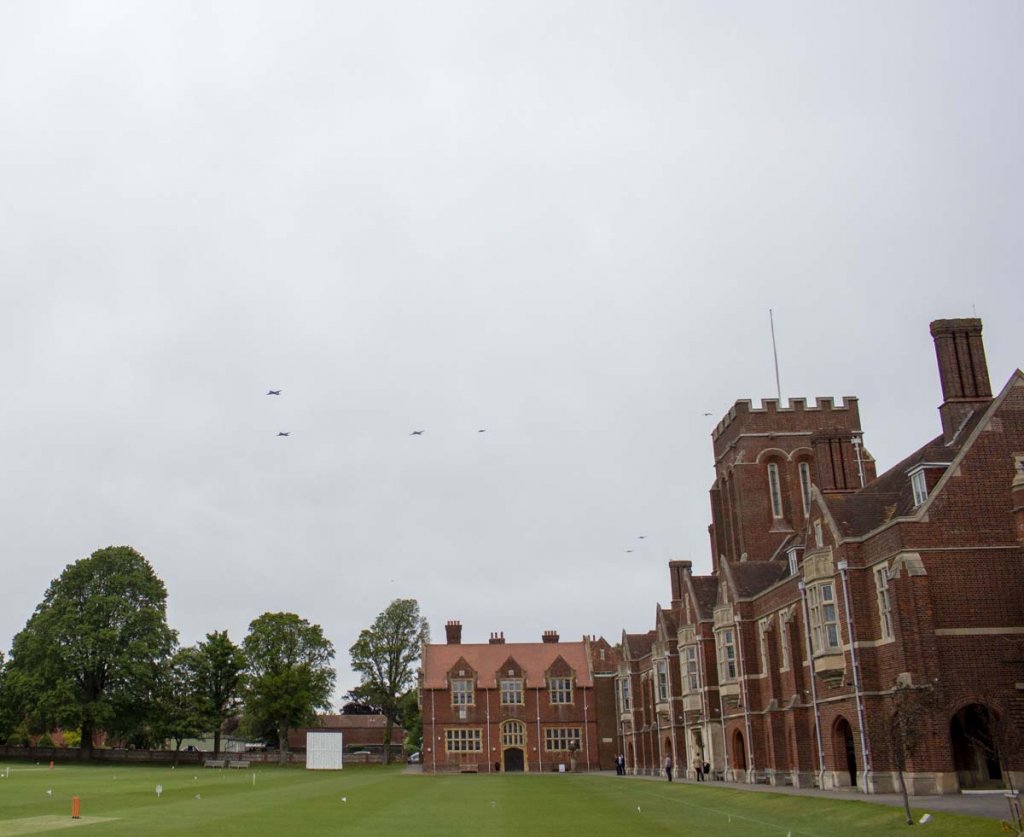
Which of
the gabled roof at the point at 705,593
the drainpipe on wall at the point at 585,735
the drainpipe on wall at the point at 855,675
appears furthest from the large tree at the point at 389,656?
the drainpipe on wall at the point at 855,675

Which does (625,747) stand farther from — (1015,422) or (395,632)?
(1015,422)

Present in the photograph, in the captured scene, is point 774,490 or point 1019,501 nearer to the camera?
point 1019,501

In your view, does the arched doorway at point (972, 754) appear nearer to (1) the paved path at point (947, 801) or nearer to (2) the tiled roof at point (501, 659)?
(1) the paved path at point (947, 801)

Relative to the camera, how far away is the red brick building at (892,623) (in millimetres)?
31516

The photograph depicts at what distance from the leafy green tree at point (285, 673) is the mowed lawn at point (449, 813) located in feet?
143

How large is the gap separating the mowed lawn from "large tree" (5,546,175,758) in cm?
3423

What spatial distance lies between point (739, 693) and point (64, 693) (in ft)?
177

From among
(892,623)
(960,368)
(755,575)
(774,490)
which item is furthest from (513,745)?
(960,368)

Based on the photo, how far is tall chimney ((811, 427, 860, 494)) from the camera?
44906 millimetres

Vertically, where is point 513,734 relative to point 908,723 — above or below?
below

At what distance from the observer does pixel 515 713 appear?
85.3 meters

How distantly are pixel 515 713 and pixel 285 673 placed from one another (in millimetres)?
21889

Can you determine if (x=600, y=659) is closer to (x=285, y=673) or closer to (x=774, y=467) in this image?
(x=285, y=673)

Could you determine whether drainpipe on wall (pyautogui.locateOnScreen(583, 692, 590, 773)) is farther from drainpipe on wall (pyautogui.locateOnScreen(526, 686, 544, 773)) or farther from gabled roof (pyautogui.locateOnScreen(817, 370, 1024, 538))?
gabled roof (pyautogui.locateOnScreen(817, 370, 1024, 538))
